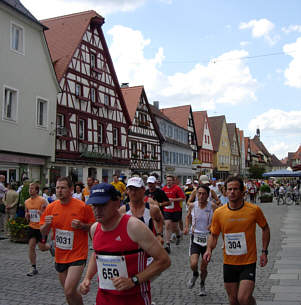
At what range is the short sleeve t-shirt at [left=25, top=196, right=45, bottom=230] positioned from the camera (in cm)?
830

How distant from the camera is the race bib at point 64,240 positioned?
16.8ft

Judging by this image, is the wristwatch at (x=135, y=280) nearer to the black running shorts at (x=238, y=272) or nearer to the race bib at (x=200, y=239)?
the black running shorts at (x=238, y=272)

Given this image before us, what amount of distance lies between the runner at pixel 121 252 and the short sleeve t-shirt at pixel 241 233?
1.87 metres

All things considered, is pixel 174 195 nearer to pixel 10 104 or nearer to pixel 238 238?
pixel 238 238

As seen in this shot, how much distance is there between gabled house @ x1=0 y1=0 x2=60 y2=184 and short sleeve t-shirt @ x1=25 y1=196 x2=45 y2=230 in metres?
12.0

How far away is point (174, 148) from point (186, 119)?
7267 millimetres

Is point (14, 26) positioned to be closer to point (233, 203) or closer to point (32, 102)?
point (32, 102)

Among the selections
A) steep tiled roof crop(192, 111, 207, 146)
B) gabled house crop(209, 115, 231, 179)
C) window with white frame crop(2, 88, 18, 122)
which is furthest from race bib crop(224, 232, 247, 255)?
gabled house crop(209, 115, 231, 179)

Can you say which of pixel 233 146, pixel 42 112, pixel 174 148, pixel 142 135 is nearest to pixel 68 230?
pixel 42 112

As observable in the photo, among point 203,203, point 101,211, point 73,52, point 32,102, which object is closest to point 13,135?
point 32,102

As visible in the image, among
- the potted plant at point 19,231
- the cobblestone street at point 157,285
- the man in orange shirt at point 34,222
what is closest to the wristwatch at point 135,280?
the cobblestone street at point 157,285

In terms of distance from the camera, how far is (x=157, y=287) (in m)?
6.81

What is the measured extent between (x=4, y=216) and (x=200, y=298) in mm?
10571

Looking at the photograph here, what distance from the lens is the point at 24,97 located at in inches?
849
